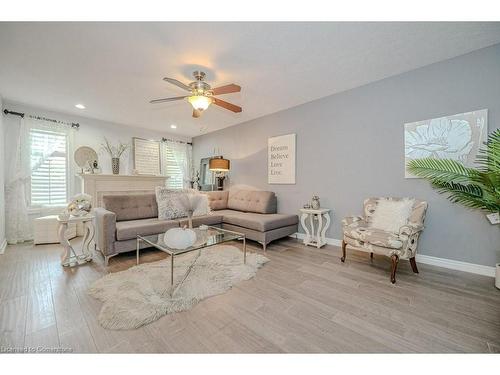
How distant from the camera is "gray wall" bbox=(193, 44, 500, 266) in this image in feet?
7.48

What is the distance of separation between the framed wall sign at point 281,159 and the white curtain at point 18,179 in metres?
4.45

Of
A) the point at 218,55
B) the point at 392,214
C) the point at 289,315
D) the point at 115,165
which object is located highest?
the point at 218,55

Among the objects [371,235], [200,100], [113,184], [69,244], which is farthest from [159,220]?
[371,235]

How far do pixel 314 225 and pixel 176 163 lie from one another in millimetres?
4197

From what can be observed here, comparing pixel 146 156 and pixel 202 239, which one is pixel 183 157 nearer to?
pixel 146 156

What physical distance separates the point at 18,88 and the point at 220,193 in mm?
3599

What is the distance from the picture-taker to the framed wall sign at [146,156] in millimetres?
5137

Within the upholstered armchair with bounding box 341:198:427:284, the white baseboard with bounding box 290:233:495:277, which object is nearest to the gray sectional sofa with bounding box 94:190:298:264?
the upholstered armchair with bounding box 341:198:427:284

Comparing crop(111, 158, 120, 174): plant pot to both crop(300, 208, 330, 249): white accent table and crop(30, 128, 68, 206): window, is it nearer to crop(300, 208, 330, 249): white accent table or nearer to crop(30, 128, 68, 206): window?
crop(30, 128, 68, 206): window

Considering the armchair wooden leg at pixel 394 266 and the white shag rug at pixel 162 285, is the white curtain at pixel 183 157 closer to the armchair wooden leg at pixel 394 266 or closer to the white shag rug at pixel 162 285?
the white shag rug at pixel 162 285

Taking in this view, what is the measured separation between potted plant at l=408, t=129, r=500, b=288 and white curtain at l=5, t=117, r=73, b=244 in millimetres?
5988

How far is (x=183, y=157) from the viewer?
6.05 meters

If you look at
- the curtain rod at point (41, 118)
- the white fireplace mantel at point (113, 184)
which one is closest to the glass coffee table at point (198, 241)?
the white fireplace mantel at point (113, 184)
